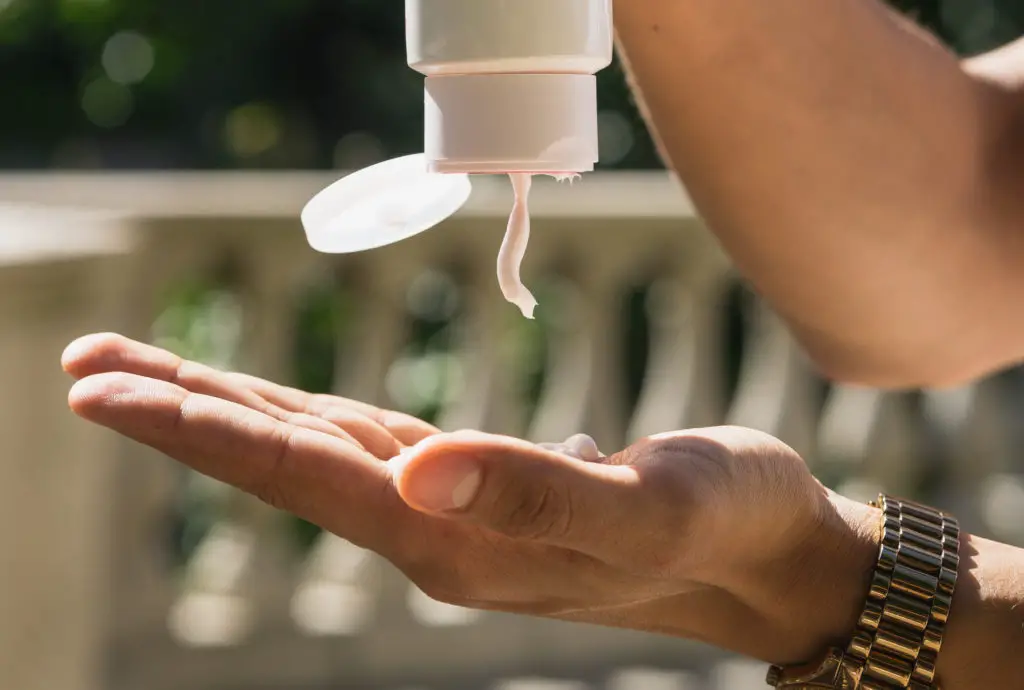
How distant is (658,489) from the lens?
0.93 metres

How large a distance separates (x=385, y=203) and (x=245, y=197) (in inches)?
83.4

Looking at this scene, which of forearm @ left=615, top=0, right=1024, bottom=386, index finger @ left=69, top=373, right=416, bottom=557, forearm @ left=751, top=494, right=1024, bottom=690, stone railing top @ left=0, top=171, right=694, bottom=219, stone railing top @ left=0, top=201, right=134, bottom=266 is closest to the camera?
index finger @ left=69, top=373, right=416, bottom=557

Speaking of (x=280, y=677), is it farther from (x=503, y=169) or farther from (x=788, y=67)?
(x=503, y=169)

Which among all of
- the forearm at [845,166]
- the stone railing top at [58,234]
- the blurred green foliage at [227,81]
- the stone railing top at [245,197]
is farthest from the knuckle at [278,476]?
the blurred green foliage at [227,81]

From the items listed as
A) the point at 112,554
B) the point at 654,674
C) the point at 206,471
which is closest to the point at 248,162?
the point at 112,554

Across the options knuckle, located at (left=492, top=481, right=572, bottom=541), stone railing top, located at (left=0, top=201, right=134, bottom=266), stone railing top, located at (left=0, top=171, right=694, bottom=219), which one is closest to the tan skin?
knuckle, located at (left=492, top=481, right=572, bottom=541)

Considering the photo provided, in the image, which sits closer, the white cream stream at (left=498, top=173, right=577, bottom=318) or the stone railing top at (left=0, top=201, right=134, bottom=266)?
the white cream stream at (left=498, top=173, right=577, bottom=318)

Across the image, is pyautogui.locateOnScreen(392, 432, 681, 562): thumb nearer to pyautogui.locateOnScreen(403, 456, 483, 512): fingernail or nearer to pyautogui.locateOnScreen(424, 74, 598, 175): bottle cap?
pyautogui.locateOnScreen(403, 456, 483, 512): fingernail

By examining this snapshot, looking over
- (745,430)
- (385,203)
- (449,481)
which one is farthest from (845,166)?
(449,481)

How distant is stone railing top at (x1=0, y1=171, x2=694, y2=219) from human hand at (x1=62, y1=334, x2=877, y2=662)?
6.27 feet

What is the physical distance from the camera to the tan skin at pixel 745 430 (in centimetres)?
94

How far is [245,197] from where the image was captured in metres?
3.06

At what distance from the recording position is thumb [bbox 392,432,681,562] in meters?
0.87

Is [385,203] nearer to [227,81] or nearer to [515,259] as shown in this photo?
[515,259]
